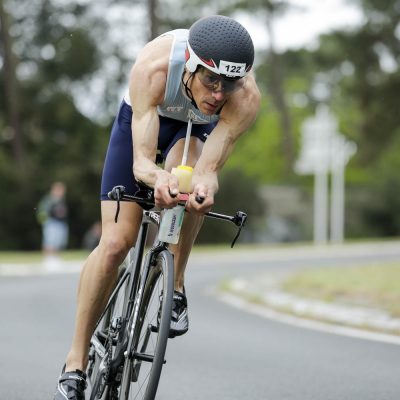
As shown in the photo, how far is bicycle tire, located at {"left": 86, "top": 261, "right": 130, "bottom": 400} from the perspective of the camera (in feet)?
16.7

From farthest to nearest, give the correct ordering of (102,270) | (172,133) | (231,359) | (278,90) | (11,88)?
(278,90)
(11,88)
(231,359)
(172,133)
(102,270)

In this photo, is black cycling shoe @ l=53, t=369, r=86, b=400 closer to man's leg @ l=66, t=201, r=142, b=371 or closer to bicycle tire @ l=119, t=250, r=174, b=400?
man's leg @ l=66, t=201, r=142, b=371

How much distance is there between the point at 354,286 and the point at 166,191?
9284mm

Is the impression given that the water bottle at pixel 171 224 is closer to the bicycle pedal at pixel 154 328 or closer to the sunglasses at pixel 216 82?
the bicycle pedal at pixel 154 328

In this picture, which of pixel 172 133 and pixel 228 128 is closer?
pixel 228 128

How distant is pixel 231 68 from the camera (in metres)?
4.58

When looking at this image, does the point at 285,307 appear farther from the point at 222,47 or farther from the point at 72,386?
the point at 222,47

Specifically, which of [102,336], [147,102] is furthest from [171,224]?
[102,336]

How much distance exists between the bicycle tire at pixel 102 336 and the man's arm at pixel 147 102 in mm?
736

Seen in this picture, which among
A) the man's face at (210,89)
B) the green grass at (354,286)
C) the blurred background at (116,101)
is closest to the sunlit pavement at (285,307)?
the green grass at (354,286)

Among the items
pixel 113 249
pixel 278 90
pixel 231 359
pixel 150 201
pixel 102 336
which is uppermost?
pixel 150 201

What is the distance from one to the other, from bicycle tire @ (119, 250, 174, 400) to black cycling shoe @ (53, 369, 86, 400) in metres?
0.41

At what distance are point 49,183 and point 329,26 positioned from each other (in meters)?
10.5

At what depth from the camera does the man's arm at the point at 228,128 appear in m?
4.85
